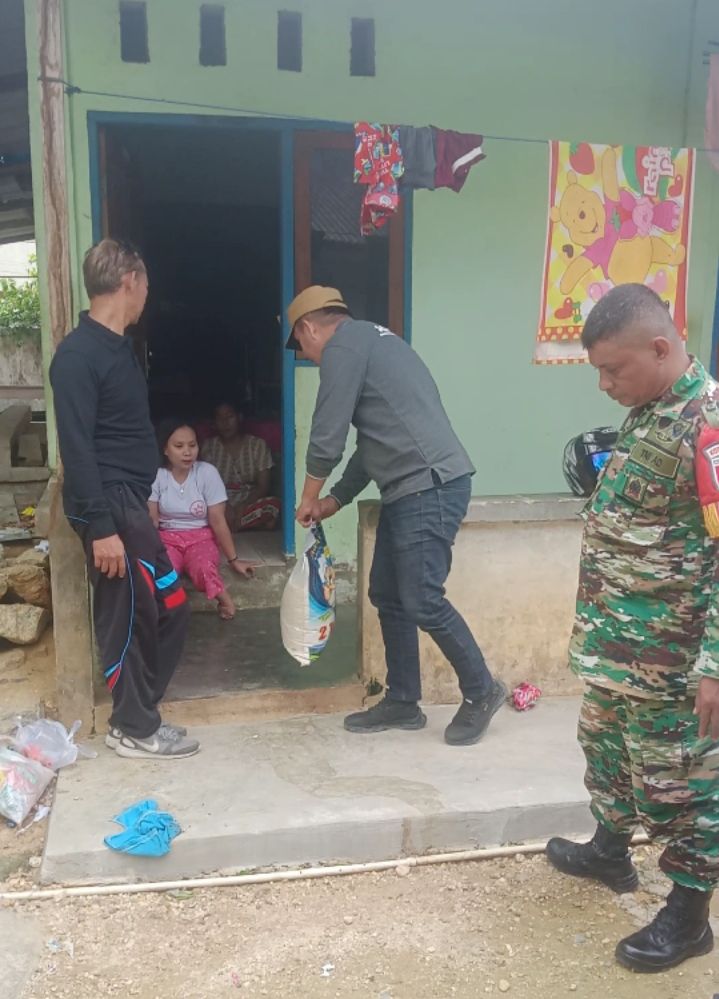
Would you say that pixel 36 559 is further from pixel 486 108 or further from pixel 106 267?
pixel 486 108

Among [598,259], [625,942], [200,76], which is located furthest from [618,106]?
[625,942]

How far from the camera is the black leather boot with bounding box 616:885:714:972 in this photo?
7.86 feet

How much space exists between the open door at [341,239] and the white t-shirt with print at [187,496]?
128cm

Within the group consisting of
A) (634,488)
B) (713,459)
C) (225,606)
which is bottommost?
(225,606)

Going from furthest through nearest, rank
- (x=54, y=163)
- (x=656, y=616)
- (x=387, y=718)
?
1. (x=54, y=163)
2. (x=387, y=718)
3. (x=656, y=616)

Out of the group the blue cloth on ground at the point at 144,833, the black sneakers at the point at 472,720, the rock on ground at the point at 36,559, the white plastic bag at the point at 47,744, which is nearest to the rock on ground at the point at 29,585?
the rock on ground at the point at 36,559

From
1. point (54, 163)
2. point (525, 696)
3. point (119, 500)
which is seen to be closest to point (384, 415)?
point (119, 500)

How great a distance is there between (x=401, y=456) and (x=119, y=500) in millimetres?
1070

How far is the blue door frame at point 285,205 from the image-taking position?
451 centimetres

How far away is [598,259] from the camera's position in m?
4.95

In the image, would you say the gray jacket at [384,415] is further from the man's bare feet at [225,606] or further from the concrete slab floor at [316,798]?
the man's bare feet at [225,606]

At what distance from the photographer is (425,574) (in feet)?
10.8

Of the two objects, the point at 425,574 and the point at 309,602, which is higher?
the point at 425,574

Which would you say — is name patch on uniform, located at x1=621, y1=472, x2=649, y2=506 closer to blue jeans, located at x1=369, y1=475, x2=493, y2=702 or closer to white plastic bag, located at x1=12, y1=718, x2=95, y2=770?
blue jeans, located at x1=369, y1=475, x2=493, y2=702
